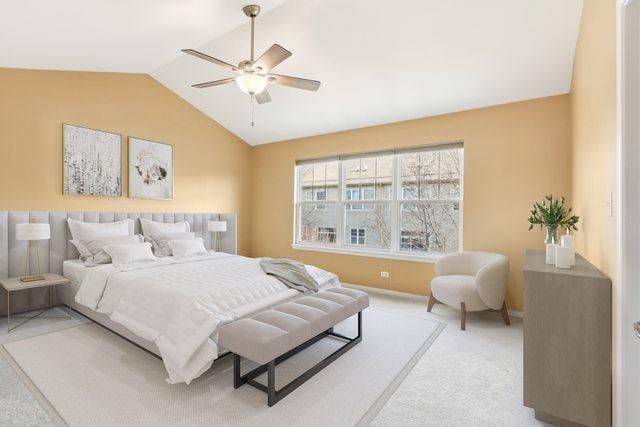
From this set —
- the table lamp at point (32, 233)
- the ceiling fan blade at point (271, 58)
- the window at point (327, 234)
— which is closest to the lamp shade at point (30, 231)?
the table lamp at point (32, 233)

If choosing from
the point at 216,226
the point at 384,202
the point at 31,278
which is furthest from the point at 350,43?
the point at 31,278

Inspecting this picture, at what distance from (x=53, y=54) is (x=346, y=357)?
424cm

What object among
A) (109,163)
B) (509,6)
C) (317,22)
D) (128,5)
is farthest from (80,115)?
(509,6)

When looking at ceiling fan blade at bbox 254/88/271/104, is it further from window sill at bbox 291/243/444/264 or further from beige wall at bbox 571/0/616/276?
window sill at bbox 291/243/444/264

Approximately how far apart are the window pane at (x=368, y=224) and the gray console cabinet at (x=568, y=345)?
2970 mm

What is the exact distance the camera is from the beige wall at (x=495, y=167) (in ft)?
11.9

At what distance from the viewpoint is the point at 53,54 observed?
131 inches

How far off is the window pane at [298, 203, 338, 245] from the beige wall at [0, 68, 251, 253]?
1.30 meters

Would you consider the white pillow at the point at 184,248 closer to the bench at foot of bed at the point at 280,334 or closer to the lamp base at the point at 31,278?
the lamp base at the point at 31,278

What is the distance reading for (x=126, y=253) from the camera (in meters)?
3.66

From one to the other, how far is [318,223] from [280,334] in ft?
11.9

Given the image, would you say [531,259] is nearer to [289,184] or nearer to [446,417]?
[446,417]

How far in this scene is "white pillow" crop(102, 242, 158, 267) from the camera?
11.8 feet

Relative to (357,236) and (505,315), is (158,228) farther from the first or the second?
(505,315)
